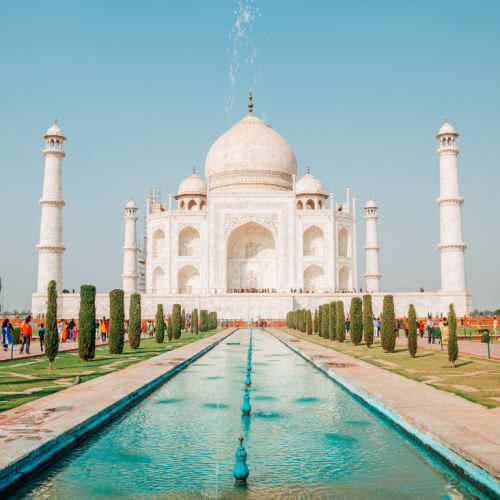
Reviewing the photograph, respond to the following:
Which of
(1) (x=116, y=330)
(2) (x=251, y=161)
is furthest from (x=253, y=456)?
(2) (x=251, y=161)

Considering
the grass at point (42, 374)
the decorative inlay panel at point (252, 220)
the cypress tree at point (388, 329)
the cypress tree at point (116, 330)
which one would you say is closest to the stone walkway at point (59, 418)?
the grass at point (42, 374)

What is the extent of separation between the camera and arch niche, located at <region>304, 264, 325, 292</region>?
30422 mm

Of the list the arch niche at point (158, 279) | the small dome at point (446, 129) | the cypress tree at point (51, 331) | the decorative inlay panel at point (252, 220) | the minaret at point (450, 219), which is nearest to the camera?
the cypress tree at point (51, 331)

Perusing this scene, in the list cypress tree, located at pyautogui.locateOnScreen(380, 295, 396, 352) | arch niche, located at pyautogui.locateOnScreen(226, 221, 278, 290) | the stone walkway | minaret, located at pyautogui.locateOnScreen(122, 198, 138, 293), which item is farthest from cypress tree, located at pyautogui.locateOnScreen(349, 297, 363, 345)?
minaret, located at pyautogui.locateOnScreen(122, 198, 138, 293)

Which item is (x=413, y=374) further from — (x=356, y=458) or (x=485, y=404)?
(x=356, y=458)

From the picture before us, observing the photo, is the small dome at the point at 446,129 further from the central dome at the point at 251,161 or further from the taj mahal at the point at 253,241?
the central dome at the point at 251,161

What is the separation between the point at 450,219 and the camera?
1033 inches

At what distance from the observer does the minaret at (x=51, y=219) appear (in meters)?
26.6

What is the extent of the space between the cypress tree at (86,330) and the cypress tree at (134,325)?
8.90ft

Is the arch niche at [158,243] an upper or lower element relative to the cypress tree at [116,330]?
upper

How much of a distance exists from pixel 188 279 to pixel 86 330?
71.9 feet

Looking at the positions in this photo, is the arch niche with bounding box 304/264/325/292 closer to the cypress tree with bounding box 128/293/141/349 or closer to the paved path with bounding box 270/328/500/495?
the cypress tree with bounding box 128/293/141/349

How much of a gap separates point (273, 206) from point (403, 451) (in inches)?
1063

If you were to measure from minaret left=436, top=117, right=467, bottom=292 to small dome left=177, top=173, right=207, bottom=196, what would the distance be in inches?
582
